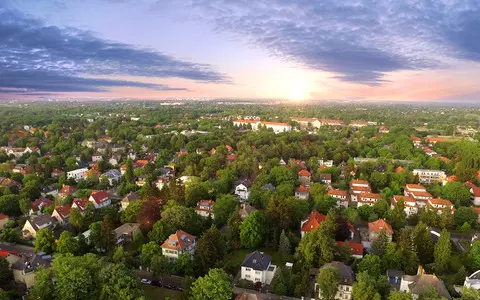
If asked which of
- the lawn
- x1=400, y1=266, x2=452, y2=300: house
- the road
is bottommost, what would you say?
the road

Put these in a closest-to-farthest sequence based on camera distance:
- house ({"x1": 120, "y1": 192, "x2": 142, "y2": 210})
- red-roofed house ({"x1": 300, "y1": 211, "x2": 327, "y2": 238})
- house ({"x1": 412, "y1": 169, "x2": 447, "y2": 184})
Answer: red-roofed house ({"x1": 300, "y1": 211, "x2": 327, "y2": 238}) → house ({"x1": 120, "y1": 192, "x2": 142, "y2": 210}) → house ({"x1": 412, "y1": 169, "x2": 447, "y2": 184})

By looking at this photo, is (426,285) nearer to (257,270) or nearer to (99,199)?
(257,270)

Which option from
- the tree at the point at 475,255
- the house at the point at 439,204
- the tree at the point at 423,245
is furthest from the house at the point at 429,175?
the tree at the point at 423,245

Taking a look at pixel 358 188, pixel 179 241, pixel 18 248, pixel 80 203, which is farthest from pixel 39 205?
pixel 358 188

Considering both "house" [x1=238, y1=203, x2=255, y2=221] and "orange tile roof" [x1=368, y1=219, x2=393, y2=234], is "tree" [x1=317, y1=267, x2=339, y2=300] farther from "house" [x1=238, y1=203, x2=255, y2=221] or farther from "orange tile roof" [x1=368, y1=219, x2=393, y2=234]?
"house" [x1=238, y1=203, x2=255, y2=221]

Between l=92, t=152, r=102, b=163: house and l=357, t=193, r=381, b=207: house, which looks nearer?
l=357, t=193, r=381, b=207: house

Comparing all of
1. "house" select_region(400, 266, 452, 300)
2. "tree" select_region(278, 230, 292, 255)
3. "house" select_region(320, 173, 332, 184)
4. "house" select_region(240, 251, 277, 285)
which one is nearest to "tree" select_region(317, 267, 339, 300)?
"house" select_region(240, 251, 277, 285)

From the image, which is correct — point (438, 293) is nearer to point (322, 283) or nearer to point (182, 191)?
point (322, 283)
